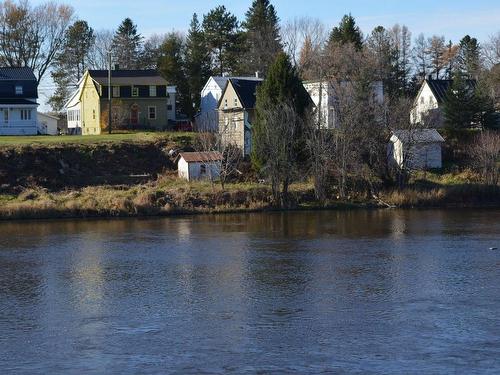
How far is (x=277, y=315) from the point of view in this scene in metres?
27.1

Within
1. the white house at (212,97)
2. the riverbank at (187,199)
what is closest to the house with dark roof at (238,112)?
the white house at (212,97)

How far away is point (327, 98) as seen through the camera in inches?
2832

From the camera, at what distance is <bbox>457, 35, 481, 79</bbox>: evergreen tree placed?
84.9 m

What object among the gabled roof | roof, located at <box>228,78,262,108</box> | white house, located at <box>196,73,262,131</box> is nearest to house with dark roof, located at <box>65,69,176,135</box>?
white house, located at <box>196,73,262,131</box>

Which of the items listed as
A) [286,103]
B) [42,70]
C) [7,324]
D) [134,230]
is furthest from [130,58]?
[7,324]

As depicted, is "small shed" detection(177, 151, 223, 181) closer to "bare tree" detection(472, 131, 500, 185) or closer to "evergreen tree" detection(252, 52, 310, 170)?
"evergreen tree" detection(252, 52, 310, 170)

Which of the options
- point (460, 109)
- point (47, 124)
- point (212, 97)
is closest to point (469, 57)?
point (460, 109)

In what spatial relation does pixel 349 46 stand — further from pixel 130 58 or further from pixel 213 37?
pixel 130 58

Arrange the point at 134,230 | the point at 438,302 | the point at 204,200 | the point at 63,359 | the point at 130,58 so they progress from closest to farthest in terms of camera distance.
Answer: the point at 63,359 < the point at 438,302 < the point at 134,230 < the point at 204,200 < the point at 130,58

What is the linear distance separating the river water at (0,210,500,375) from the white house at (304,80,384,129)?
53.0 ft

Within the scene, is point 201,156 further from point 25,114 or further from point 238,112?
point 25,114

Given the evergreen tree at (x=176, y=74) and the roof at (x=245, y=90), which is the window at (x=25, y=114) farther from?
the roof at (x=245, y=90)

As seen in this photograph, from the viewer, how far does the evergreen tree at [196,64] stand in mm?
88688

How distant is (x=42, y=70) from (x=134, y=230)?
162ft
